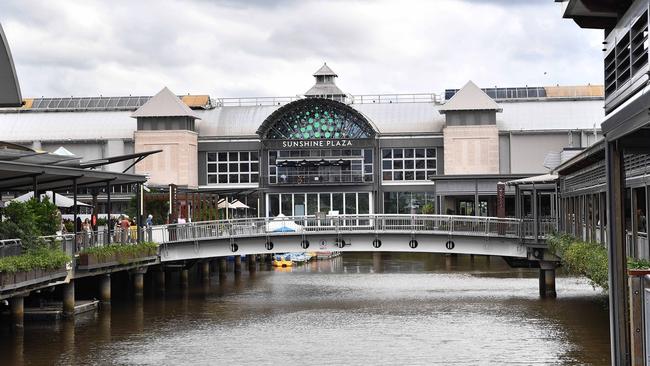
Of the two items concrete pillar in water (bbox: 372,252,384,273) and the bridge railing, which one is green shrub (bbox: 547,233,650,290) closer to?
the bridge railing

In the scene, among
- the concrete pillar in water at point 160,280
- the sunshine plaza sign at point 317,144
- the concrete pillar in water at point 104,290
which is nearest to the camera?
the concrete pillar in water at point 104,290

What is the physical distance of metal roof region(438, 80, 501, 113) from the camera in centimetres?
8619

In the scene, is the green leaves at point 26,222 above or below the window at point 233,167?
below

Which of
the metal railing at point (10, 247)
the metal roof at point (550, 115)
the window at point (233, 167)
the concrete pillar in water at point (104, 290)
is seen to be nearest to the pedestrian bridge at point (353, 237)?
the concrete pillar in water at point (104, 290)

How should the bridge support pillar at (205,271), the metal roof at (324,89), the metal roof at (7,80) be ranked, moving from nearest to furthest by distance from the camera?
the metal roof at (7,80) → the bridge support pillar at (205,271) → the metal roof at (324,89)

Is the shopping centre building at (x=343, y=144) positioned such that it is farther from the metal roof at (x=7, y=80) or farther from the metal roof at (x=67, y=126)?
the metal roof at (x=7, y=80)

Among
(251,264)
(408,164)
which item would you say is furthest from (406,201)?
(251,264)

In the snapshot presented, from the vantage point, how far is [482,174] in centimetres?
8200

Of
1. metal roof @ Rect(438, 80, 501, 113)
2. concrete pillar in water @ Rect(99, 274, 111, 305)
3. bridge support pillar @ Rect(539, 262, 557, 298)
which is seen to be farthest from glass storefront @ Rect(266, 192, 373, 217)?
concrete pillar in water @ Rect(99, 274, 111, 305)

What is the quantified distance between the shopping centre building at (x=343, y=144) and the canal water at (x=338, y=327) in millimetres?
29281

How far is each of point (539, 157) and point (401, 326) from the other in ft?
172

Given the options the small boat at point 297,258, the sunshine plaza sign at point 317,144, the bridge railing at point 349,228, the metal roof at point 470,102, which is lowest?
the small boat at point 297,258

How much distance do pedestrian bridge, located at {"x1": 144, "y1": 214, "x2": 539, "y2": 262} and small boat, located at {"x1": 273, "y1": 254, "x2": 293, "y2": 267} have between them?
26274 millimetres

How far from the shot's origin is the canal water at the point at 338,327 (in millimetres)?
30859
